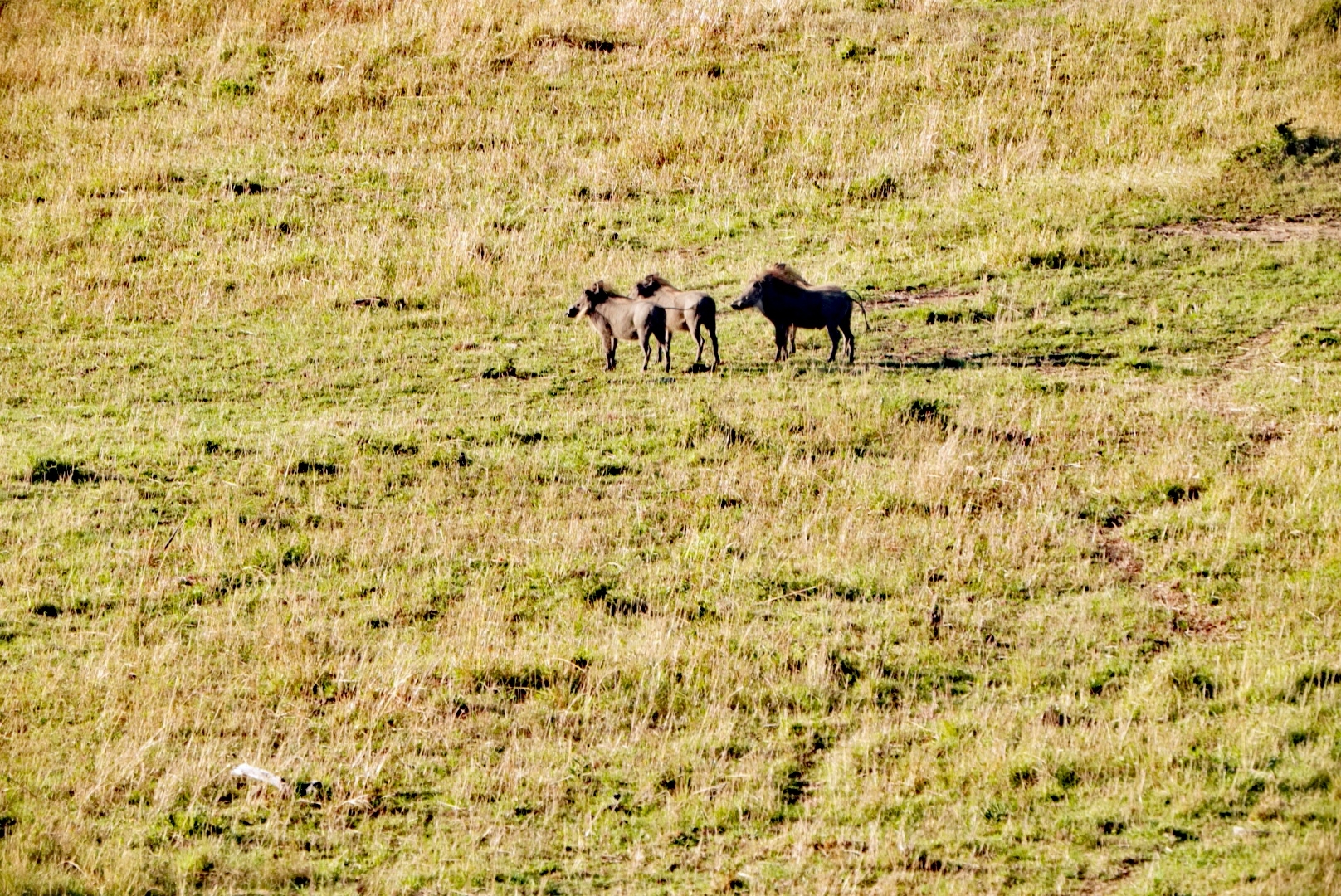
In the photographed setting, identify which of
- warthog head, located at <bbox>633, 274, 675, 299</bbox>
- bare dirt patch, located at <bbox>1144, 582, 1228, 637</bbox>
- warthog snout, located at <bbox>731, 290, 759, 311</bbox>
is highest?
warthog head, located at <bbox>633, 274, 675, 299</bbox>

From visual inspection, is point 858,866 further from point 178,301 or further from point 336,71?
point 336,71

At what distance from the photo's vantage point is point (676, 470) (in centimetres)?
1185

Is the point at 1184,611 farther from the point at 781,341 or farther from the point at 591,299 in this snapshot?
the point at 591,299

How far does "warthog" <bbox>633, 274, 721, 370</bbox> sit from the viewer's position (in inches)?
552

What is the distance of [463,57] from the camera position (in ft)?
79.6

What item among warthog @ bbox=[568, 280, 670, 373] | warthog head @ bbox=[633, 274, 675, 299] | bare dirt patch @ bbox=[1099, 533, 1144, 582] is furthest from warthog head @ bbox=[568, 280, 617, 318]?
bare dirt patch @ bbox=[1099, 533, 1144, 582]

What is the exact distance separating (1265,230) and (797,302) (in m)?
6.90

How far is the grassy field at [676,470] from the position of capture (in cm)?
721

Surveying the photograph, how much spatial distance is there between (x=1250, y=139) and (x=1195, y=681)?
1369 centimetres

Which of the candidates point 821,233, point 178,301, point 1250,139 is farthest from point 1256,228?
point 178,301

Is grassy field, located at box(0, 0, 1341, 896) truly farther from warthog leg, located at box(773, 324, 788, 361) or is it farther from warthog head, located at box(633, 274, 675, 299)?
warthog head, located at box(633, 274, 675, 299)

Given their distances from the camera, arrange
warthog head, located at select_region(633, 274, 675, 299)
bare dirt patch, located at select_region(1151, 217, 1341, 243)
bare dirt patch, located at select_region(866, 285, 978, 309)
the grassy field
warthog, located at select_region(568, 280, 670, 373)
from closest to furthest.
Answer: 1. the grassy field
2. warthog, located at select_region(568, 280, 670, 373)
3. warthog head, located at select_region(633, 274, 675, 299)
4. bare dirt patch, located at select_region(866, 285, 978, 309)
5. bare dirt patch, located at select_region(1151, 217, 1341, 243)

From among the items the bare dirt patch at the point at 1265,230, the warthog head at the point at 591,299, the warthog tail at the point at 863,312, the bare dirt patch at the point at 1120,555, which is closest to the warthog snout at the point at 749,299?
the warthog tail at the point at 863,312

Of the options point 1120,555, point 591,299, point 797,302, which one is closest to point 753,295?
point 797,302
